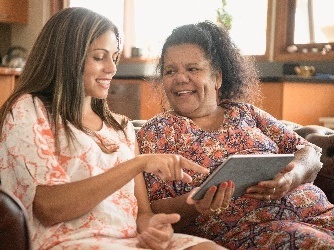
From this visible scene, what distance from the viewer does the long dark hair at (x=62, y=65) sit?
59.7 inches

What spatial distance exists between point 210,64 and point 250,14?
307 cm

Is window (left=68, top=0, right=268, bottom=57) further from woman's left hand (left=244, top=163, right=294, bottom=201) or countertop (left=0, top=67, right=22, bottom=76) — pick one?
woman's left hand (left=244, top=163, right=294, bottom=201)

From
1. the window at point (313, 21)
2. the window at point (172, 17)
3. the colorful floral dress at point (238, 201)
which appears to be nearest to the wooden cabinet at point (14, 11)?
the window at point (172, 17)

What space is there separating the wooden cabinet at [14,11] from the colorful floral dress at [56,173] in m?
4.87

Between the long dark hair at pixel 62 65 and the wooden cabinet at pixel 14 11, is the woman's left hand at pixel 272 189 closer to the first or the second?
the long dark hair at pixel 62 65

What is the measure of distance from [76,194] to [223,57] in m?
0.98

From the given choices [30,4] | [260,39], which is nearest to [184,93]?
[260,39]

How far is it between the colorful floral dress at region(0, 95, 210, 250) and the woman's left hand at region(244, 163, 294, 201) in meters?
0.31

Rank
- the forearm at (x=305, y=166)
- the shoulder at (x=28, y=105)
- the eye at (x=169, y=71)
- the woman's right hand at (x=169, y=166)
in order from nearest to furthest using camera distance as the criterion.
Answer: the woman's right hand at (x=169, y=166)
the shoulder at (x=28, y=105)
the forearm at (x=305, y=166)
the eye at (x=169, y=71)

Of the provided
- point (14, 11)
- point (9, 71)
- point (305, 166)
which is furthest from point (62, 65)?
point (14, 11)

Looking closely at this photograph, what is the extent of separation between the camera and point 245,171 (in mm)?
1534

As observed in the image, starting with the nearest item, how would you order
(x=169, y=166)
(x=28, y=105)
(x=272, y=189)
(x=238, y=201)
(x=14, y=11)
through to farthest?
(x=169, y=166) < (x=28, y=105) < (x=272, y=189) < (x=238, y=201) < (x=14, y=11)

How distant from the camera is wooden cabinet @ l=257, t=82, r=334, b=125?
13.7ft

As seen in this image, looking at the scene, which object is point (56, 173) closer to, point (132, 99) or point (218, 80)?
point (218, 80)
